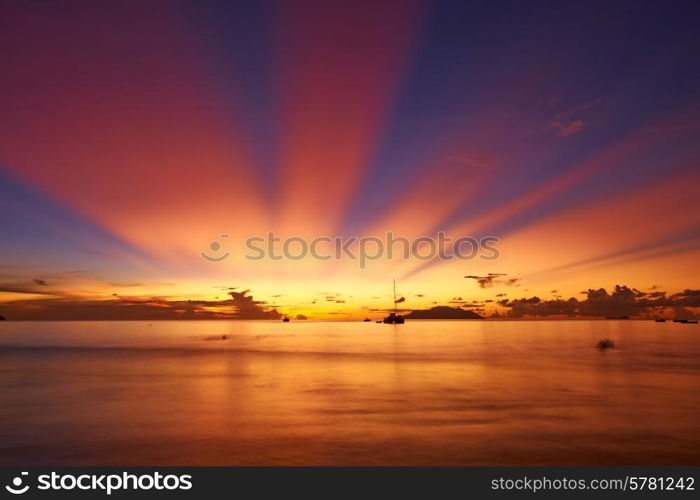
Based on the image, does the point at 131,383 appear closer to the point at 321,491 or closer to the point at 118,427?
the point at 118,427

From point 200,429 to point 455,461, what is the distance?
12.4 meters

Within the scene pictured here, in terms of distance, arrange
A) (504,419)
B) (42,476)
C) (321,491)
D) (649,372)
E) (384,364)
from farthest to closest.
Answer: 1. (384,364)
2. (649,372)
3. (504,419)
4. (42,476)
5. (321,491)

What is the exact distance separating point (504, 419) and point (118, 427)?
19606 mm

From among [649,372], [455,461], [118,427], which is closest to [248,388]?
[118,427]

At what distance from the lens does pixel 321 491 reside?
47.9ft

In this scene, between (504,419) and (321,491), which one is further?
(504,419)

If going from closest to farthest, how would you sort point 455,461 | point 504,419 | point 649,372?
point 455,461
point 504,419
point 649,372

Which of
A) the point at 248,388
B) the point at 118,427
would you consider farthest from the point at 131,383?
the point at 118,427

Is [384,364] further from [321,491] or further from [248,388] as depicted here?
[321,491]

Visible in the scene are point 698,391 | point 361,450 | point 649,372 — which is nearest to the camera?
point 361,450

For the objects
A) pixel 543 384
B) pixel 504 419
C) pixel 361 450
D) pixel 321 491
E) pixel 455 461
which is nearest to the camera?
pixel 321 491

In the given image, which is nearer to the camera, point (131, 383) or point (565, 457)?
point (565, 457)

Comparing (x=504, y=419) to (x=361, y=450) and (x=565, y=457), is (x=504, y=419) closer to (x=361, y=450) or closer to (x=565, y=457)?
(x=565, y=457)

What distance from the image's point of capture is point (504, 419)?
25.2 m
